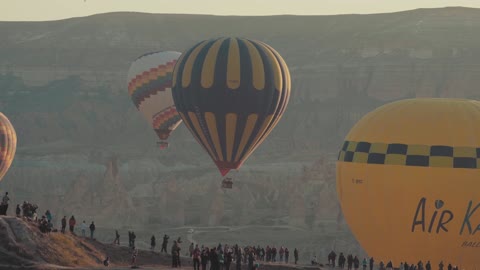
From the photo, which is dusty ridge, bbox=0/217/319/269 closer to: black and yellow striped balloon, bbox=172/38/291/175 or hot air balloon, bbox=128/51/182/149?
black and yellow striped balloon, bbox=172/38/291/175

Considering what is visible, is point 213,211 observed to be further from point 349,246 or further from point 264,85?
point 264,85

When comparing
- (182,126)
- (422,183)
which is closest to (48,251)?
(422,183)

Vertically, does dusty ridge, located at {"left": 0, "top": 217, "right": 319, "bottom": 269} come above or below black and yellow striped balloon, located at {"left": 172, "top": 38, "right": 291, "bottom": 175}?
below

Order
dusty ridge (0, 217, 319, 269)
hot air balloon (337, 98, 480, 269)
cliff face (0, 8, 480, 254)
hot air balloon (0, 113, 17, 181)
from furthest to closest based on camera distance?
1. cliff face (0, 8, 480, 254)
2. hot air balloon (0, 113, 17, 181)
3. hot air balloon (337, 98, 480, 269)
4. dusty ridge (0, 217, 319, 269)

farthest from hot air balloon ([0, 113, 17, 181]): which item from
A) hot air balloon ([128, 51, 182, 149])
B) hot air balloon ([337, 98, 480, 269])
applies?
hot air balloon ([337, 98, 480, 269])

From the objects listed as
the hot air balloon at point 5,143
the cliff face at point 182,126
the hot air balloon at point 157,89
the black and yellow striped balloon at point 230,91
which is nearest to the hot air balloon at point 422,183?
the black and yellow striped balloon at point 230,91

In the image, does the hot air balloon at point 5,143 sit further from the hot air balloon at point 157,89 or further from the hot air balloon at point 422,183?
the hot air balloon at point 422,183

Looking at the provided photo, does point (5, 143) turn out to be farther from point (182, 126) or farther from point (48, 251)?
point (182, 126)
